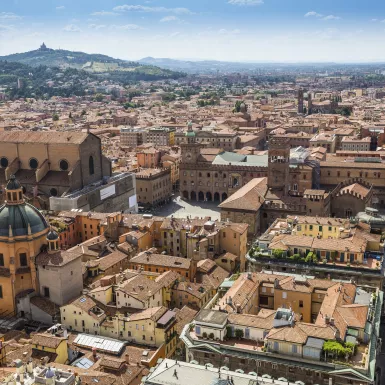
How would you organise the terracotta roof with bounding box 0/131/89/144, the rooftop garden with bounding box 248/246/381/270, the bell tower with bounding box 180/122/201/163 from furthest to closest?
the bell tower with bounding box 180/122/201/163
the terracotta roof with bounding box 0/131/89/144
the rooftop garden with bounding box 248/246/381/270

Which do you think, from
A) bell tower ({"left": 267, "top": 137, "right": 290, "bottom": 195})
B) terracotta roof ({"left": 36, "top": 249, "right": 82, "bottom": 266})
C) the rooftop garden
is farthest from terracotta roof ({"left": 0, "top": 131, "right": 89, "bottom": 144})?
the rooftop garden

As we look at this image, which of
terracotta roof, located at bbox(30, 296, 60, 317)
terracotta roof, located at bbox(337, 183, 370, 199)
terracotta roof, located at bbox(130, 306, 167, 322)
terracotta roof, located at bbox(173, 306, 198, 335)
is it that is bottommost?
terracotta roof, located at bbox(173, 306, 198, 335)

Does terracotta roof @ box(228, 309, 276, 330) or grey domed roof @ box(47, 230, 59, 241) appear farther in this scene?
grey domed roof @ box(47, 230, 59, 241)

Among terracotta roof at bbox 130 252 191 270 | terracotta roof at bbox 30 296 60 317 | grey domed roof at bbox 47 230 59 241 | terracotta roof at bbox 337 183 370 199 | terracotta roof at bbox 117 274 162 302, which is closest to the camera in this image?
terracotta roof at bbox 117 274 162 302

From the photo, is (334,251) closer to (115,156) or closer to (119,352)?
(119,352)

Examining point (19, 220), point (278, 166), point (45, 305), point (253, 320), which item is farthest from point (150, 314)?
point (278, 166)

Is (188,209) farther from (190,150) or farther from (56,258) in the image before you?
(56,258)

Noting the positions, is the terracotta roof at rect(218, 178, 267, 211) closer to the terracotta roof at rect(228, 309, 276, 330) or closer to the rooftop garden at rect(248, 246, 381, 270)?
the rooftop garden at rect(248, 246, 381, 270)
